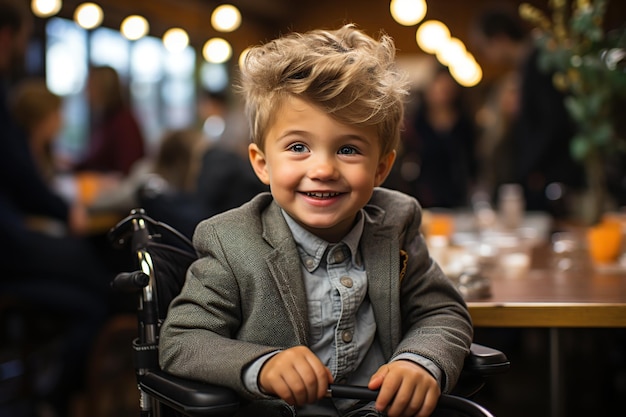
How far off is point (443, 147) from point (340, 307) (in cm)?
503

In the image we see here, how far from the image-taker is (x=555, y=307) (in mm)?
1760

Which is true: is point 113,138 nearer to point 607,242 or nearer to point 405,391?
point 607,242

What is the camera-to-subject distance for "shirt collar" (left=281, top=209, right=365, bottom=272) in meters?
1.61

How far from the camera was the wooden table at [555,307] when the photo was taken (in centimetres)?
175

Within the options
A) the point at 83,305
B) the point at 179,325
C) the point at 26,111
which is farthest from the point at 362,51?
the point at 26,111

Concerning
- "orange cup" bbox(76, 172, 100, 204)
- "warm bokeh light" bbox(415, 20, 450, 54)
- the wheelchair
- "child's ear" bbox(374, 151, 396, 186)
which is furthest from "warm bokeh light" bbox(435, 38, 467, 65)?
the wheelchair

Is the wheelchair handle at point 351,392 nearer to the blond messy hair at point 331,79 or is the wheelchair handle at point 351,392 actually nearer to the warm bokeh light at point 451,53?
Answer: the blond messy hair at point 331,79

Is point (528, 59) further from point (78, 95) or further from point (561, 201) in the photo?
point (78, 95)

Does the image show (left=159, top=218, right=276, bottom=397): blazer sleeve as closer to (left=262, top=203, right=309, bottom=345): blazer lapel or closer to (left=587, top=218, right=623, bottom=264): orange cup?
(left=262, top=203, right=309, bottom=345): blazer lapel

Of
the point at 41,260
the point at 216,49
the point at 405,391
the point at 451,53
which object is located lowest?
the point at 41,260

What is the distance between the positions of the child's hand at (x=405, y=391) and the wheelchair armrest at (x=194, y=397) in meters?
0.23

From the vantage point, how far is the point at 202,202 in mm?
4578

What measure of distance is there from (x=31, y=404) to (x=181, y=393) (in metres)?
2.79

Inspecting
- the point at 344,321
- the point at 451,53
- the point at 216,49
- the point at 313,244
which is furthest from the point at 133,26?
the point at 344,321
